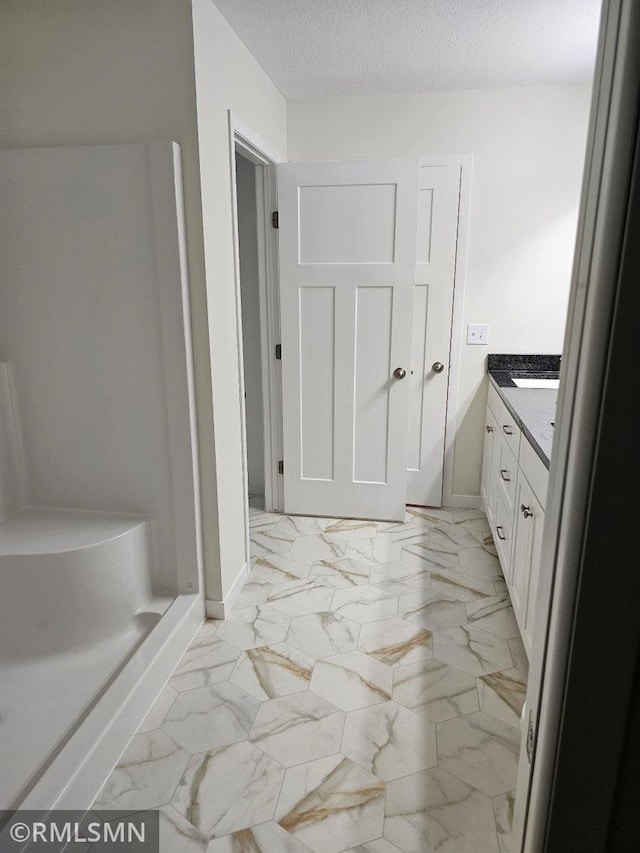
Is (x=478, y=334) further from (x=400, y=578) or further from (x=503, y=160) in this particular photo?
(x=400, y=578)

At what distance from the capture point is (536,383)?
3061mm

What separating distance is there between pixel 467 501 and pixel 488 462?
0.41 meters

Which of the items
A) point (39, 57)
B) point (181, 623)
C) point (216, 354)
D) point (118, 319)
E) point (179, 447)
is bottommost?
point (181, 623)

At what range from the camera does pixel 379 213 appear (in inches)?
117

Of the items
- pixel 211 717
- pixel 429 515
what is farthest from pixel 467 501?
pixel 211 717

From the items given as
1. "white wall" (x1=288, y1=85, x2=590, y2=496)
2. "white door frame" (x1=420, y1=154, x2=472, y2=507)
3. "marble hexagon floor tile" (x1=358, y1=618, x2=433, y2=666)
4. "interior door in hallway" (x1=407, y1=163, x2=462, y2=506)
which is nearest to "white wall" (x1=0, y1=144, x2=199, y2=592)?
"marble hexagon floor tile" (x1=358, y1=618, x2=433, y2=666)

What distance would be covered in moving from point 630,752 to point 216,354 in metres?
1.95

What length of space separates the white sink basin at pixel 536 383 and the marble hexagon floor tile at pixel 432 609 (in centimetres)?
117

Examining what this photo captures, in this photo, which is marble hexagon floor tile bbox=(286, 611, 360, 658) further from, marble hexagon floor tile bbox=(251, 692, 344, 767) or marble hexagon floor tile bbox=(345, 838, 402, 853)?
marble hexagon floor tile bbox=(345, 838, 402, 853)

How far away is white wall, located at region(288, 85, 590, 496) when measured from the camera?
2984 mm

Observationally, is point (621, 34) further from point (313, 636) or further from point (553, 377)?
point (553, 377)

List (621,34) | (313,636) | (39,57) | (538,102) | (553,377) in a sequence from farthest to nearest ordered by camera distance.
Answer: (553,377), (538,102), (313,636), (39,57), (621,34)

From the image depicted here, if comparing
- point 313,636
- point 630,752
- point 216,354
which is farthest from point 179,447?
point 630,752

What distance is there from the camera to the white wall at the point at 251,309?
351cm
